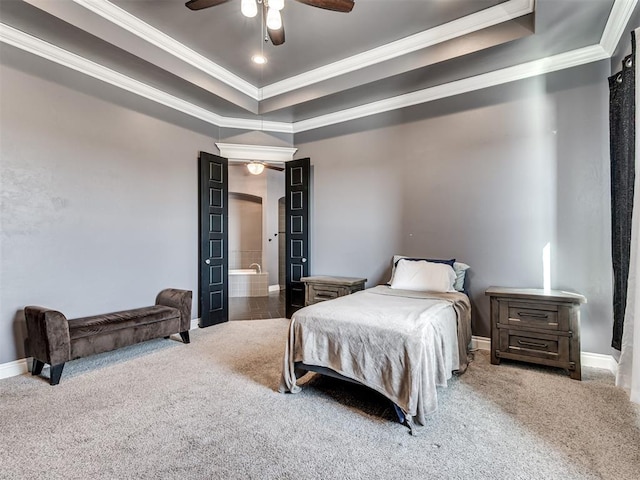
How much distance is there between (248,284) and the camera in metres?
7.42

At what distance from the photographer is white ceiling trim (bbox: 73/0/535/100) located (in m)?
2.88

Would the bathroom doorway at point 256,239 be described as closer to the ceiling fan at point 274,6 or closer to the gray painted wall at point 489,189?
the gray painted wall at point 489,189

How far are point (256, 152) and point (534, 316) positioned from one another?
422cm

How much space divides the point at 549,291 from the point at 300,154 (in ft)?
12.5

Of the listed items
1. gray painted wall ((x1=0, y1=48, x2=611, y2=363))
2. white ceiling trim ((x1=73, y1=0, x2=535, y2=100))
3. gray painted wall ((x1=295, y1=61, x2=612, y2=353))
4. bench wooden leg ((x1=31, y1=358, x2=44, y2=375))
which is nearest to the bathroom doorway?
gray painted wall ((x1=0, y1=48, x2=611, y2=363))

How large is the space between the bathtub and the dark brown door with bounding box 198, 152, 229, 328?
8.19 feet

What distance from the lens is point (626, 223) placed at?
2.49 metres

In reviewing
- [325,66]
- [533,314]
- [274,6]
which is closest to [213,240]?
[325,66]

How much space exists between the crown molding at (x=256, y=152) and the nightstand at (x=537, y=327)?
3620 millimetres

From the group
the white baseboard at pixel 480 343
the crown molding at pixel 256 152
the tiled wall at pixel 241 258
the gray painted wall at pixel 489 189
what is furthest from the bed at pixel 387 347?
the tiled wall at pixel 241 258

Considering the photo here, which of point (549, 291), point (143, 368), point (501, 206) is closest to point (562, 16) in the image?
point (501, 206)

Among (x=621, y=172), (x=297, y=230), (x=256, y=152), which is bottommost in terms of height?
(x=297, y=230)

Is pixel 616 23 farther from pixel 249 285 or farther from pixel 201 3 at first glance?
pixel 249 285

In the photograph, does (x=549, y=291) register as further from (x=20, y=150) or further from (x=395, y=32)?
(x=20, y=150)
